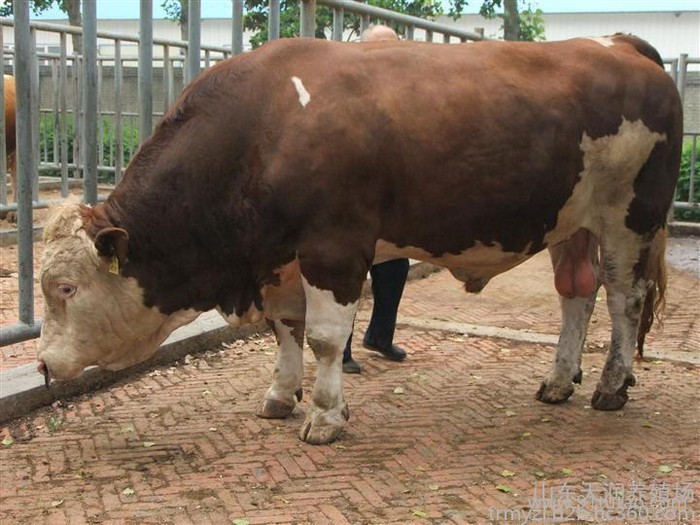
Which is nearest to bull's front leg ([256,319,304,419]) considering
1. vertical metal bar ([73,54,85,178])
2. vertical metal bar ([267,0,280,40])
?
vertical metal bar ([267,0,280,40])

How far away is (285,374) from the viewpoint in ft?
17.7

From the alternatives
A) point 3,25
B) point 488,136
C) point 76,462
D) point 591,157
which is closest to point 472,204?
point 488,136

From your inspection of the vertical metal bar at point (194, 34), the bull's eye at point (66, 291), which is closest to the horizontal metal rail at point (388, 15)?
the vertical metal bar at point (194, 34)

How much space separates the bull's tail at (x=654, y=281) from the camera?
551 centimetres

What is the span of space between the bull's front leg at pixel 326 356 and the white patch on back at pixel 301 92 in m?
0.88

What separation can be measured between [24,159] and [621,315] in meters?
3.53

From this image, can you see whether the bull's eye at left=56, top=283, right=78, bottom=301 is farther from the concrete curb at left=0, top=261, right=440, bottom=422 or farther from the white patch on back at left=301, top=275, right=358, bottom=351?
the white patch on back at left=301, top=275, right=358, bottom=351

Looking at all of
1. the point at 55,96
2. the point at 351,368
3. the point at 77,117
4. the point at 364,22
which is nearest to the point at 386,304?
the point at 351,368

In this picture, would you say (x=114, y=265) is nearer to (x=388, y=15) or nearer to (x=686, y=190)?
(x=388, y=15)

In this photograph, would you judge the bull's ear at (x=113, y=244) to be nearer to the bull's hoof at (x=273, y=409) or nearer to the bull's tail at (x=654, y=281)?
the bull's hoof at (x=273, y=409)

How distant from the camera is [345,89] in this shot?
15.4 ft

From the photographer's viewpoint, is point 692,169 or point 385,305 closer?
point 385,305

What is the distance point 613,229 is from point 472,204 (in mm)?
970

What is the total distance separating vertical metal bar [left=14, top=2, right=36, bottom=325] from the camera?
5352 mm
